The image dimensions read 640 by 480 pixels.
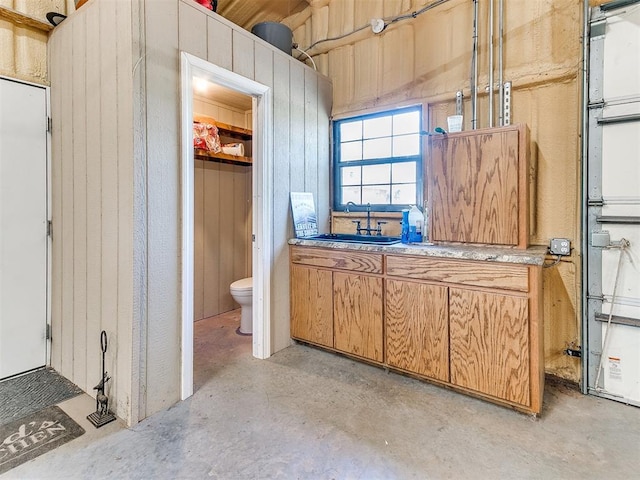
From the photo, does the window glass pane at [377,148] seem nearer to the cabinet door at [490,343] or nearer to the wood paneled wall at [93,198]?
the cabinet door at [490,343]

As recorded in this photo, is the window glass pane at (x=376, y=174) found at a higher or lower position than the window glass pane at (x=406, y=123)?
lower

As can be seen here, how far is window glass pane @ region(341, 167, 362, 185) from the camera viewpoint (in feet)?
10.7

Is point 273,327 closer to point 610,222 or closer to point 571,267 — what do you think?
point 571,267

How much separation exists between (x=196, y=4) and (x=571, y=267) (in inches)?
114

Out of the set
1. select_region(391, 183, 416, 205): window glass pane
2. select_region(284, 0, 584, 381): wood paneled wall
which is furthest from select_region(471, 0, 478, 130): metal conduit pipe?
select_region(391, 183, 416, 205): window glass pane

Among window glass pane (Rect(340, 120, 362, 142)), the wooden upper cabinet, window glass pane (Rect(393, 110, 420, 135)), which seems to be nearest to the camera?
the wooden upper cabinet

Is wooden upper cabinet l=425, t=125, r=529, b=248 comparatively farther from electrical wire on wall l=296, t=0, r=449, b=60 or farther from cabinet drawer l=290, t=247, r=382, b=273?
electrical wire on wall l=296, t=0, r=449, b=60

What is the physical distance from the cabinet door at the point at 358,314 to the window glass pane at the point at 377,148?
1.20 meters

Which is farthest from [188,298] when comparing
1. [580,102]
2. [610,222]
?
[580,102]

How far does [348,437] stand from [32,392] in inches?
78.6

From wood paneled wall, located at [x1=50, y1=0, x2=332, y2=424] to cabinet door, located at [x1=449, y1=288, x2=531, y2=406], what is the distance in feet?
5.54

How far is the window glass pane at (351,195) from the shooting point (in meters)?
3.27

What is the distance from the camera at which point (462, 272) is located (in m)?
2.07

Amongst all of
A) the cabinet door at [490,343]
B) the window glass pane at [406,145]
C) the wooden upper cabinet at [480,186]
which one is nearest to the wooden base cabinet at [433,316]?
the cabinet door at [490,343]
